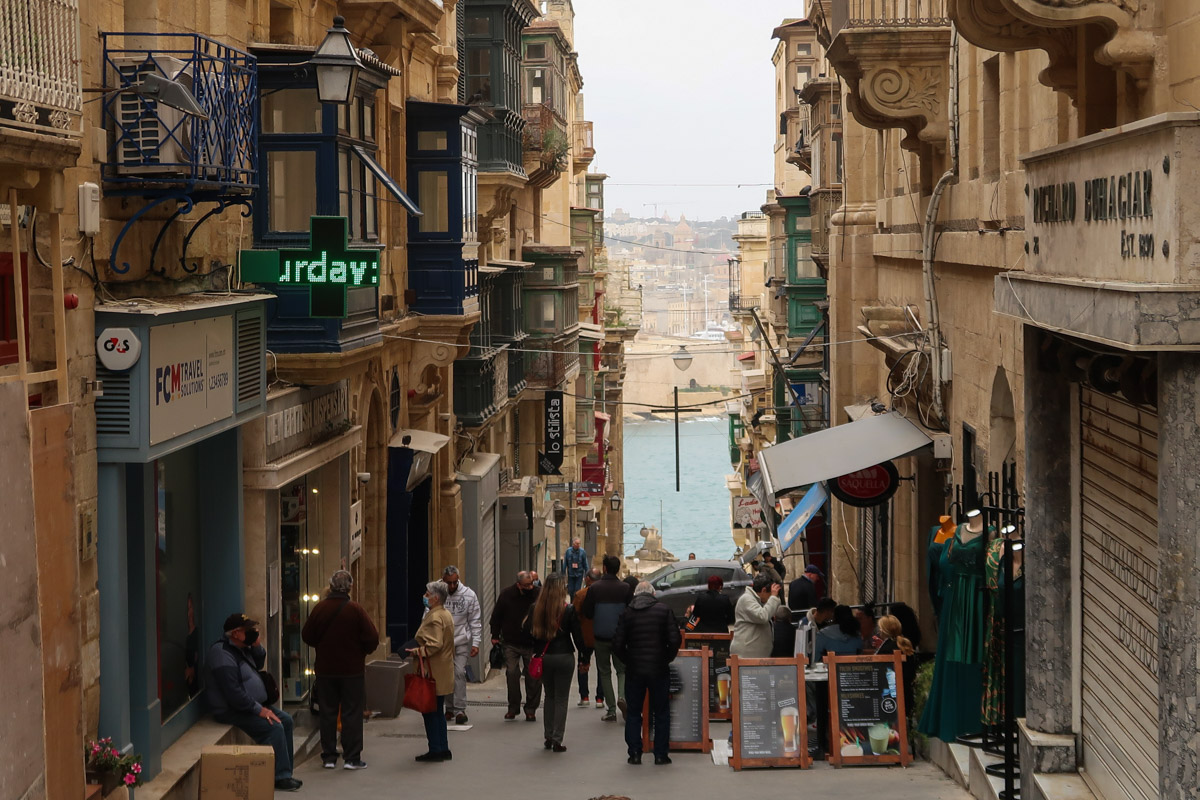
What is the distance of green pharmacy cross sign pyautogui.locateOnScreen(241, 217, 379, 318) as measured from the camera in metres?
14.4

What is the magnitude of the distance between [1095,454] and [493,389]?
941 inches

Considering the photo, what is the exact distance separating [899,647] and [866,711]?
0.59 metres

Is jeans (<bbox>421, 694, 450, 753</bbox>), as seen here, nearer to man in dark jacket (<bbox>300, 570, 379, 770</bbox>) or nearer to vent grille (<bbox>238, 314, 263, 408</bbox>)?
man in dark jacket (<bbox>300, 570, 379, 770</bbox>)

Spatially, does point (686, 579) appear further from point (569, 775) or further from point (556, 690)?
point (569, 775)

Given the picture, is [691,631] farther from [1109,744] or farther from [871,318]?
[1109,744]

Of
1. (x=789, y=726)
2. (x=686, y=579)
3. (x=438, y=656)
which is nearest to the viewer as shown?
(x=789, y=726)

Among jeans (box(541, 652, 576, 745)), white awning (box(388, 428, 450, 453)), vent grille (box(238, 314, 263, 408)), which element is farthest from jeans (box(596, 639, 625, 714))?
white awning (box(388, 428, 450, 453))

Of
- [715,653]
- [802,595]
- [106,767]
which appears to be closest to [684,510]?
[802,595]

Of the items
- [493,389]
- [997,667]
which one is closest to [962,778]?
[997,667]

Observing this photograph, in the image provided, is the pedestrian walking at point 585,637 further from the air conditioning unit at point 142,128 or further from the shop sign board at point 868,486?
the air conditioning unit at point 142,128

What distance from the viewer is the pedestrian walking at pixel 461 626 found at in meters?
15.5

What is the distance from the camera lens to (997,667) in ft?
33.1

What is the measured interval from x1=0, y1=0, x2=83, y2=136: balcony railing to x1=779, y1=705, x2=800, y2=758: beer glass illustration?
735 cm

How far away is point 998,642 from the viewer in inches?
396
